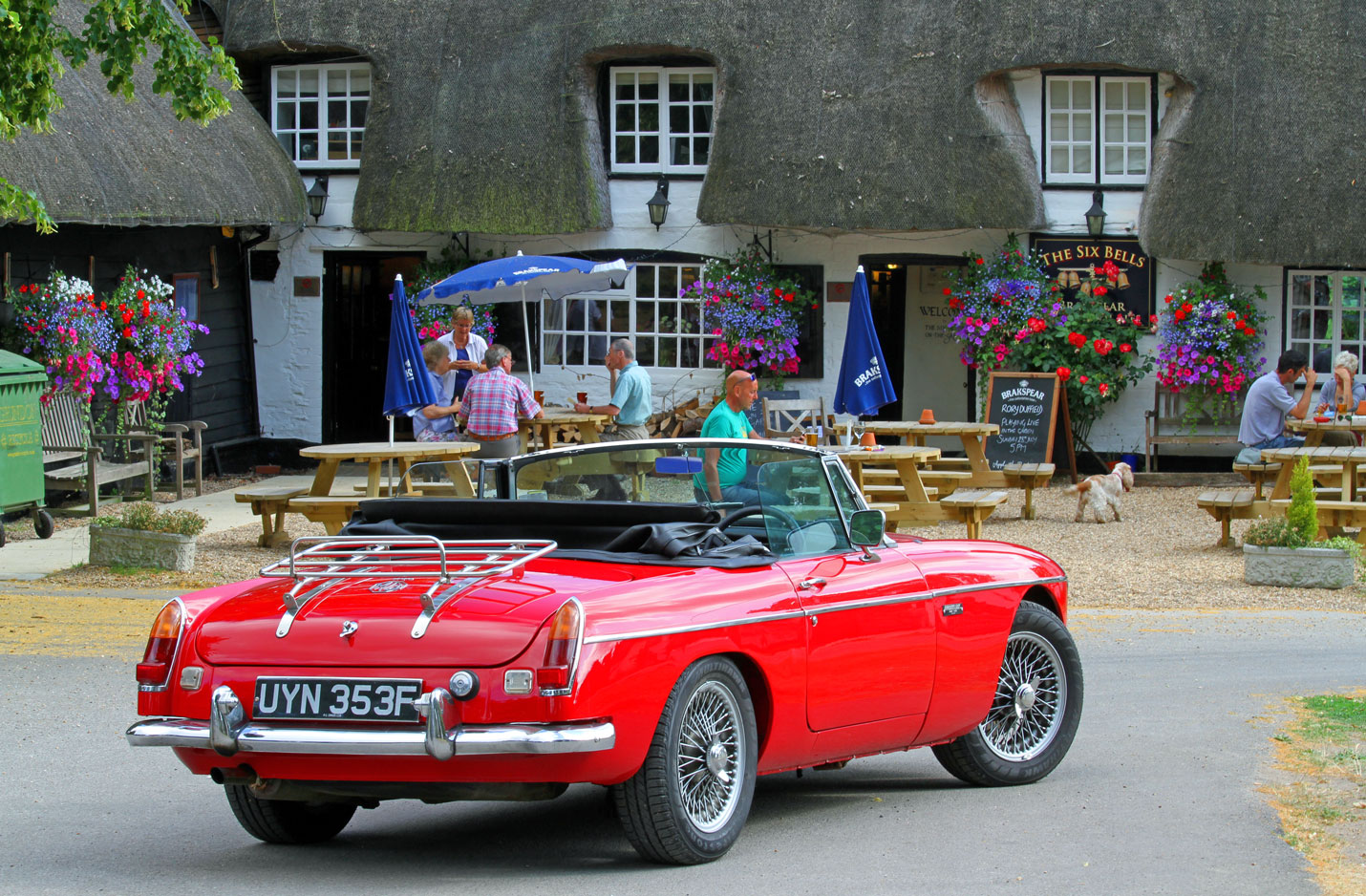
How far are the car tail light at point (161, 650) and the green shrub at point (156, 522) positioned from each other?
23.2 feet

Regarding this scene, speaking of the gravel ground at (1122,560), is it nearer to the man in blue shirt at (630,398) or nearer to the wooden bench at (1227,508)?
the wooden bench at (1227,508)

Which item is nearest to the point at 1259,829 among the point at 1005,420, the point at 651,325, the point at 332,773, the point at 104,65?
the point at 332,773

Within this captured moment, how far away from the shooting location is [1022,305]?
1900 cm

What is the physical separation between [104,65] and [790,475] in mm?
6553

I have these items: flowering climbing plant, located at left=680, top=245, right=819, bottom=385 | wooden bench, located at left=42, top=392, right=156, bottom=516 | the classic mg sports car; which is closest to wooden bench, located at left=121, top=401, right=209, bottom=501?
wooden bench, located at left=42, top=392, right=156, bottom=516

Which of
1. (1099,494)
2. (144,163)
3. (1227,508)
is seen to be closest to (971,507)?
(1227,508)

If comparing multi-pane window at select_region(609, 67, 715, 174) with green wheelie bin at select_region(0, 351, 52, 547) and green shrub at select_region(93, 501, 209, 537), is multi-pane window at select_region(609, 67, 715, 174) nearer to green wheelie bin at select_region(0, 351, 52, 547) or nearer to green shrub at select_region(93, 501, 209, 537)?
green wheelie bin at select_region(0, 351, 52, 547)

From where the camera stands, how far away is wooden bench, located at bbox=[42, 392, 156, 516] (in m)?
15.1

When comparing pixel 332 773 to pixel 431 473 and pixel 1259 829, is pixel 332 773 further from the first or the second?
pixel 431 473

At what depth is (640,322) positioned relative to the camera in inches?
810

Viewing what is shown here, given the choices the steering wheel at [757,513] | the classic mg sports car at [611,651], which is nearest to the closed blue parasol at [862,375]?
the classic mg sports car at [611,651]

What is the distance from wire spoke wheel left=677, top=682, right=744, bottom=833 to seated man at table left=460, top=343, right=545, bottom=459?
860 cm

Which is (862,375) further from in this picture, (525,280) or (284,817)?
(284,817)

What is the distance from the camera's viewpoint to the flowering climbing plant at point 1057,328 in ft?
62.0
